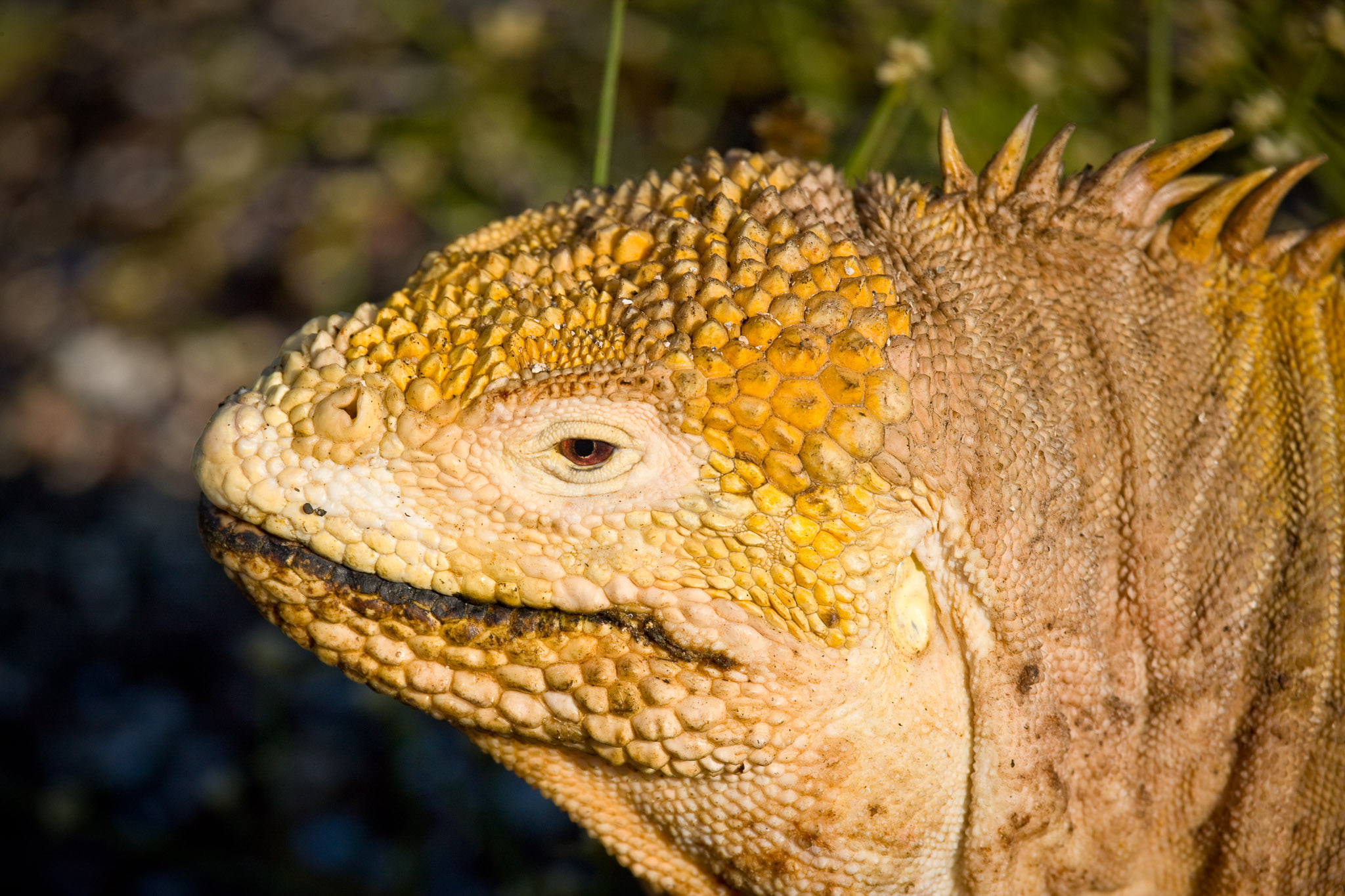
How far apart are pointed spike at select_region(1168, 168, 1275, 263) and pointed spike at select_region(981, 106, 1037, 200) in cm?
35

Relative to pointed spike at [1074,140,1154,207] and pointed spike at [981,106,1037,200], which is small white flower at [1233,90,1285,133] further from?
pointed spike at [981,106,1037,200]

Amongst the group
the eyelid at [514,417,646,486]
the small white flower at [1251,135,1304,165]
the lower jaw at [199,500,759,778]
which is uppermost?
the small white flower at [1251,135,1304,165]

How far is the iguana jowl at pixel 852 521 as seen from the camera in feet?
5.69

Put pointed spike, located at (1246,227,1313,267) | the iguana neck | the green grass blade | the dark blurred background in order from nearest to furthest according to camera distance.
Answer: the iguana neck → pointed spike, located at (1246,227,1313,267) → the green grass blade → the dark blurred background

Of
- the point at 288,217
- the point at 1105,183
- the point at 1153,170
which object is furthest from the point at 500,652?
the point at 288,217

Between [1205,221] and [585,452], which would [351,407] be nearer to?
[585,452]

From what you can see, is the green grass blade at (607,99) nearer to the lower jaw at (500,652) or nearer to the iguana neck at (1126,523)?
the iguana neck at (1126,523)

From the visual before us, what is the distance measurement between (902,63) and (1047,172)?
1.13 metres

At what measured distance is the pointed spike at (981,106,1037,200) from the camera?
2072 mm

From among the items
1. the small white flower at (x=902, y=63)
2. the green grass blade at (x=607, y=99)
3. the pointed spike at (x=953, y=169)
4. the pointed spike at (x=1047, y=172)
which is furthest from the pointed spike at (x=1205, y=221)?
the green grass blade at (x=607, y=99)

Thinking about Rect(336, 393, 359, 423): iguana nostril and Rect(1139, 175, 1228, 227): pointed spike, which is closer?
Rect(336, 393, 359, 423): iguana nostril

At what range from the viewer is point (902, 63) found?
3047 millimetres

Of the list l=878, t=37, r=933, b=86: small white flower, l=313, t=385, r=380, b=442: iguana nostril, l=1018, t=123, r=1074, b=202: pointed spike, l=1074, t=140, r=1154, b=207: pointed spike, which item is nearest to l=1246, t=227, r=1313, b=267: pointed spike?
l=1074, t=140, r=1154, b=207: pointed spike

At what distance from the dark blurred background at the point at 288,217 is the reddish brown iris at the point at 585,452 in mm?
1676
